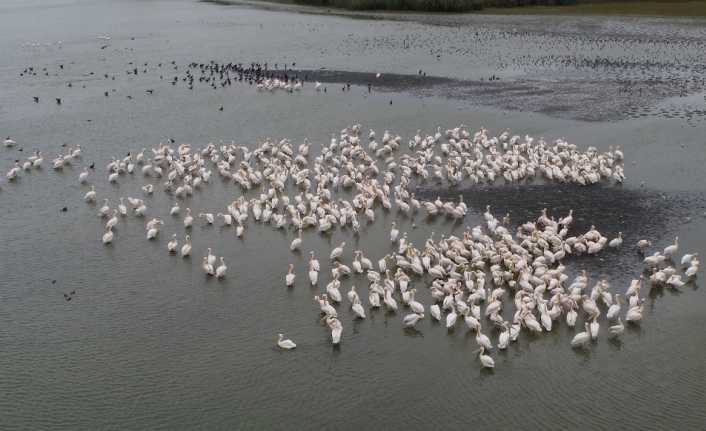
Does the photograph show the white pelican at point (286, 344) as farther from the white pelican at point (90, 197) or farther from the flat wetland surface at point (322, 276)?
the white pelican at point (90, 197)

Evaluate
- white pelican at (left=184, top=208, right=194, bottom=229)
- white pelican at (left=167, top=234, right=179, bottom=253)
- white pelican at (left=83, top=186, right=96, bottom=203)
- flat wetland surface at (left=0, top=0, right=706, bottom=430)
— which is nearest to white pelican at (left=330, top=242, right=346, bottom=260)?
flat wetland surface at (left=0, top=0, right=706, bottom=430)

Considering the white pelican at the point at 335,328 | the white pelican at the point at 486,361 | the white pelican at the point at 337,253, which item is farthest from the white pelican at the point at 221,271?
the white pelican at the point at 486,361

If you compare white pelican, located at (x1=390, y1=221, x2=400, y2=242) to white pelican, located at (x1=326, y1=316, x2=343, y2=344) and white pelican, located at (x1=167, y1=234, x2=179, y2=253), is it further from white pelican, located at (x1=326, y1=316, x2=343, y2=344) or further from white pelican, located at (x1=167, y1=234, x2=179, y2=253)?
white pelican, located at (x1=167, y1=234, x2=179, y2=253)

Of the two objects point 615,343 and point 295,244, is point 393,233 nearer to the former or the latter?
point 295,244

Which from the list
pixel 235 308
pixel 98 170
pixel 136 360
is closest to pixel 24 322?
pixel 136 360

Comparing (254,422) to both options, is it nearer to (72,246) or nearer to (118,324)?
(118,324)

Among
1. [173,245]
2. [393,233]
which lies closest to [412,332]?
[393,233]
